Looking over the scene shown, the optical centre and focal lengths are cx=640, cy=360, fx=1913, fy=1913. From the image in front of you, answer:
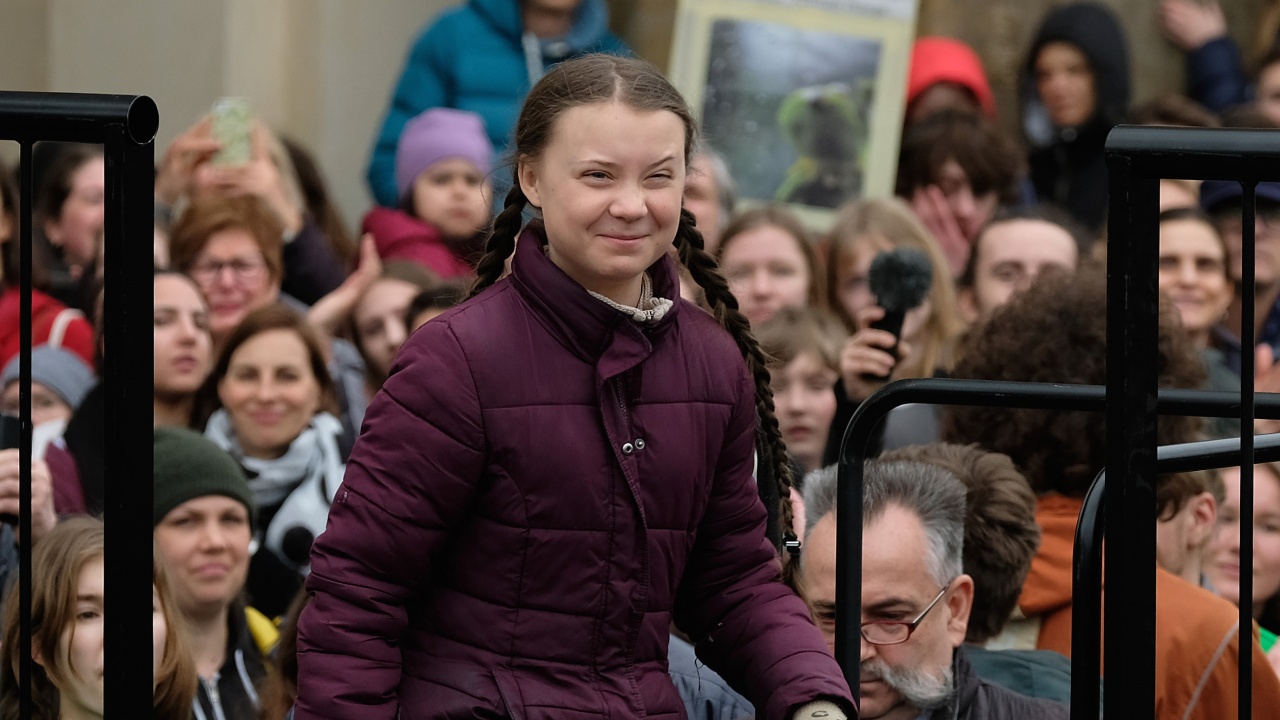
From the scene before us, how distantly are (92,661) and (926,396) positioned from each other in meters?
1.69

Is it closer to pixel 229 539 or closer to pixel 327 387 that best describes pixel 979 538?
pixel 229 539

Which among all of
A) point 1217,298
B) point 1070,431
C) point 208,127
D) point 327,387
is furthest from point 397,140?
point 1070,431

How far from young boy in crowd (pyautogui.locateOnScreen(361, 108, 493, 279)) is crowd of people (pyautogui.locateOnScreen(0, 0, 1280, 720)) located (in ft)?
0.05

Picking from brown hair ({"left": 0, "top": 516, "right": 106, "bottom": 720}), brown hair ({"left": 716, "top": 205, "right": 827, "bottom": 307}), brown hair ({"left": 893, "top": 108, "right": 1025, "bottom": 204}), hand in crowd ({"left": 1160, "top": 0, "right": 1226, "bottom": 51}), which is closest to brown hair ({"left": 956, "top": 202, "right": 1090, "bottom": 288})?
brown hair ({"left": 716, "top": 205, "right": 827, "bottom": 307})

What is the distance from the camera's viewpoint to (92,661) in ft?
12.1

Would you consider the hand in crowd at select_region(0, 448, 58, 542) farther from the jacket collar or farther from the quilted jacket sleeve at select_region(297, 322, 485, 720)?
the jacket collar

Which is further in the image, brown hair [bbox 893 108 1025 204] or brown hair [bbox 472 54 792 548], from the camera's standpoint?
brown hair [bbox 893 108 1025 204]

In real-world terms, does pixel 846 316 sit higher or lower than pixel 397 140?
lower

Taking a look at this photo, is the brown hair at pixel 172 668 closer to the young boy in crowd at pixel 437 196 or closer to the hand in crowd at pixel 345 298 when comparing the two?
the hand in crowd at pixel 345 298

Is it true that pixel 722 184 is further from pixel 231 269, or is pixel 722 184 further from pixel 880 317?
pixel 880 317

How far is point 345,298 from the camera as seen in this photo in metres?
6.21

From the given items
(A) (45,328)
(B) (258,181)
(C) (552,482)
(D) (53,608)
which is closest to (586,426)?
(C) (552,482)

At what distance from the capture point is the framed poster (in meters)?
7.46

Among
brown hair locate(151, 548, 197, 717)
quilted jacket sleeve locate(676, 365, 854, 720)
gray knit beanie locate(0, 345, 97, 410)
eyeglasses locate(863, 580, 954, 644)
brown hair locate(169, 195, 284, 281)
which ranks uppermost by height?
brown hair locate(169, 195, 284, 281)
